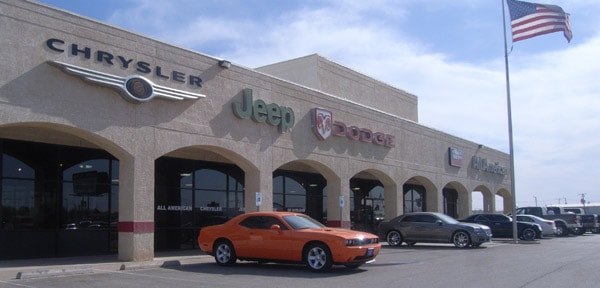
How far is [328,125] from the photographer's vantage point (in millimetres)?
24906

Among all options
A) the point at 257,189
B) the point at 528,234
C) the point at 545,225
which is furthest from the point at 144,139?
the point at 545,225

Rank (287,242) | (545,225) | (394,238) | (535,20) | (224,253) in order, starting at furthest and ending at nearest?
(545,225), (535,20), (394,238), (224,253), (287,242)

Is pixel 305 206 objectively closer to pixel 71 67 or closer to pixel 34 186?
pixel 34 186

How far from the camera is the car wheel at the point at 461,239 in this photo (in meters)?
24.0

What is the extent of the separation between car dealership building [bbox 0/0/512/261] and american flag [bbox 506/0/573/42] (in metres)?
7.72

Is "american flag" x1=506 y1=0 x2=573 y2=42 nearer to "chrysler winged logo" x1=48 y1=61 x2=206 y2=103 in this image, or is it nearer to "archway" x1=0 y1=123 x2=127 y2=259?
"chrysler winged logo" x1=48 y1=61 x2=206 y2=103

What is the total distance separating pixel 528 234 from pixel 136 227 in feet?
68.6

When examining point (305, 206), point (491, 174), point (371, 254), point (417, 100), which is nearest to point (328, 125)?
point (305, 206)

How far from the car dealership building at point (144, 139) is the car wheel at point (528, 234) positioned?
291 inches

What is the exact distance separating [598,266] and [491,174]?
30.1 m

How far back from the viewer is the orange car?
1434cm

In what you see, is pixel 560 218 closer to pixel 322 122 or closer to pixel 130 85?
pixel 322 122

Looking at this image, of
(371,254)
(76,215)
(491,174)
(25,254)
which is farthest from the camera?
(491,174)

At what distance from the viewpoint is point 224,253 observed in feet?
53.1
